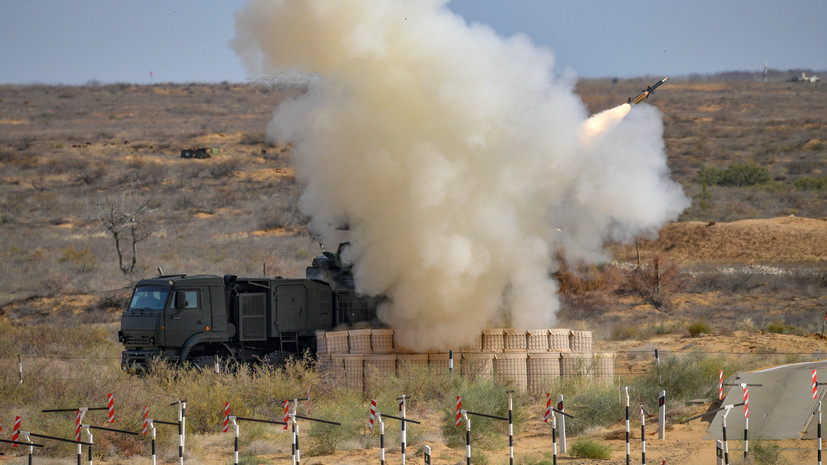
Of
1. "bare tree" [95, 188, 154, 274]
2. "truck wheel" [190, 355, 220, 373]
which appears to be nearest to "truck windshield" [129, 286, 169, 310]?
"truck wheel" [190, 355, 220, 373]

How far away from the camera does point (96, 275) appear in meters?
39.0

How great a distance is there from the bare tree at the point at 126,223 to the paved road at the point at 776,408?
27.4 meters

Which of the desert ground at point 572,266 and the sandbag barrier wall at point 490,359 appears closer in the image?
the sandbag barrier wall at point 490,359

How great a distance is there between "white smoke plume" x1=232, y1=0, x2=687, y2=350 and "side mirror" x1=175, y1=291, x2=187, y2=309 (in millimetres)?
3998

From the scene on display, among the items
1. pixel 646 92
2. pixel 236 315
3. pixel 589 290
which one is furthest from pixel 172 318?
pixel 589 290

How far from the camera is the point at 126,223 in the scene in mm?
42281

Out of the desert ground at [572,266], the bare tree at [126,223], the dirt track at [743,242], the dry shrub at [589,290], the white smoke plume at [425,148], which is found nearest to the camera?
the white smoke plume at [425,148]

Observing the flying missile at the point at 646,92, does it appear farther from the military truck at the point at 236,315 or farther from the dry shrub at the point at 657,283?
Answer: the dry shrub at the point at 657,283

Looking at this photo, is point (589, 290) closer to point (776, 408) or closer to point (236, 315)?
point (236, 315)

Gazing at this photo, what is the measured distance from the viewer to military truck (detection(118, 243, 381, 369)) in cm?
2159

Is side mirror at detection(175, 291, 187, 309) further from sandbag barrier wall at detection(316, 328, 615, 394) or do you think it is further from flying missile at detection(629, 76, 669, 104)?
flying missile at detection(629, 76, 669, 104)

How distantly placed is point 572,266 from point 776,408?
19.7 m

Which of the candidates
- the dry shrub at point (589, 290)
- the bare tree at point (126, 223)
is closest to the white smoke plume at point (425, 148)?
the dry shrub at point (589, 290)

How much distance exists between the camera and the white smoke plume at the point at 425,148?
770 inches
